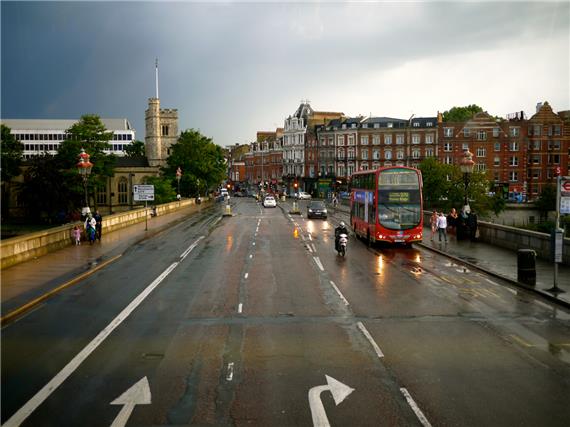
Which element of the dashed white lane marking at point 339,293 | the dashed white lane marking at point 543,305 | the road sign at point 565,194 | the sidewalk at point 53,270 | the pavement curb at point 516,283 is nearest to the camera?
the dashed white lane marking at point 543,305

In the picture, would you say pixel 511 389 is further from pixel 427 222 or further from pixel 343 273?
pixel 427 222

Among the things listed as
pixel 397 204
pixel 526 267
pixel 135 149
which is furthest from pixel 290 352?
pixel 135 149

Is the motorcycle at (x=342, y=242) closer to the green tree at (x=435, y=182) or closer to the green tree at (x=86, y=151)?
the green tree at (x=435, y=182)

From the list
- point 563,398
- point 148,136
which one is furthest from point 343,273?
point 148,136

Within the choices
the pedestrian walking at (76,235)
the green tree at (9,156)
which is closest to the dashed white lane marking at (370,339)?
the pedestrian walking at (76,235)

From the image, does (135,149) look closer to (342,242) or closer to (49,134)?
(49,134)

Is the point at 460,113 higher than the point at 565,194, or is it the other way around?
the point at 460,113

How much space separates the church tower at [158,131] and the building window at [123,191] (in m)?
8.87

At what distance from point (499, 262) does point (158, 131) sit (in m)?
117

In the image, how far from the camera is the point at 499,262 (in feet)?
79.3

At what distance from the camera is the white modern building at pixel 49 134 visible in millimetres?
162125

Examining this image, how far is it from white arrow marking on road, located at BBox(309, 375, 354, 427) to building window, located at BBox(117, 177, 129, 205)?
120124 mm

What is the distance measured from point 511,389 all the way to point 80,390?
24.5 ft

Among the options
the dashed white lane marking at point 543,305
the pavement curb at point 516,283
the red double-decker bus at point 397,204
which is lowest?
the dashed white lane marking at point 543,305
